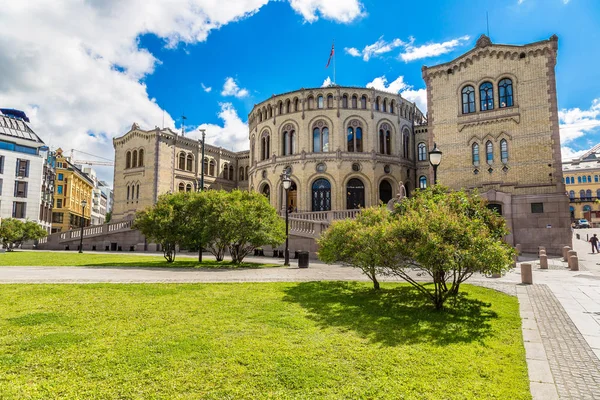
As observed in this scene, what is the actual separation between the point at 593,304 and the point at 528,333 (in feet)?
14.6

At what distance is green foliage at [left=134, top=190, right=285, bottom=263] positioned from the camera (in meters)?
18.5

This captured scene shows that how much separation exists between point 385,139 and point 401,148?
7.85 ft

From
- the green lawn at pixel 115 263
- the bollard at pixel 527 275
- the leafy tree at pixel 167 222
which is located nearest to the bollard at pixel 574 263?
the bollard at pixel 527 275

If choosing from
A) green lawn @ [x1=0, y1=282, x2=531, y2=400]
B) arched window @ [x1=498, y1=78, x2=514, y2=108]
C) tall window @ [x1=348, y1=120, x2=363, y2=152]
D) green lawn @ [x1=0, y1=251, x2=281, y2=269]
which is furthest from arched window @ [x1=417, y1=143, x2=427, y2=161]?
green lawn @ [x1=0, y1=282, x2=531, y2=400]

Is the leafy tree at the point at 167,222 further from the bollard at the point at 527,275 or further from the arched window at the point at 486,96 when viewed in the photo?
the arched window at the point at 486,96

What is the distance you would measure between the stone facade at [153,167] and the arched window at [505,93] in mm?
37743

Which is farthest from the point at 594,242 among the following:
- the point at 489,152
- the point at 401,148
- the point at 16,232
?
the point at 16,232

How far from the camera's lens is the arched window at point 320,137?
39438mm

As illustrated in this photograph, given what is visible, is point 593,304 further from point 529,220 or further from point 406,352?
point 529,220

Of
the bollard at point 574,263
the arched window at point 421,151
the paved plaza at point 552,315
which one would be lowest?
the paved plaza at point 552,315

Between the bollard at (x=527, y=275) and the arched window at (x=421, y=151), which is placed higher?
the arched window at (x=421, y=151)

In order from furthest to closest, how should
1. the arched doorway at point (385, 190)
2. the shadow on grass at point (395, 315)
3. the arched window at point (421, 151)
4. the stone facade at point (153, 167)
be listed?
the stone facade at point (153, 167)
the arched window at point (421, 151)
the arched doorway at point (385, 190)
the shadow on grass at point (395, 315)

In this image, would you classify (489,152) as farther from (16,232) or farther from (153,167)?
(16,232)

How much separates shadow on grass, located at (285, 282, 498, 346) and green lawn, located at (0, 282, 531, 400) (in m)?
0.04
